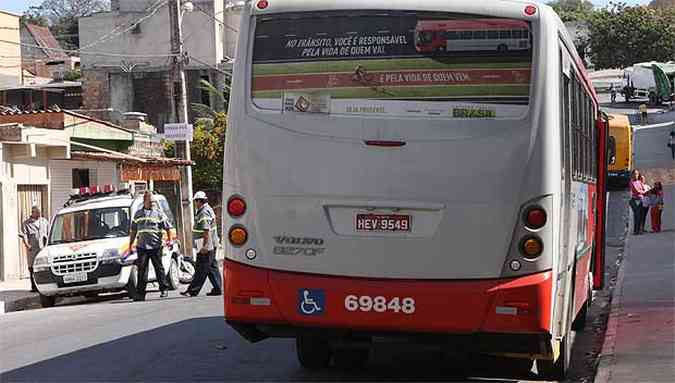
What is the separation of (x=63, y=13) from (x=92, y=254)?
81132 mm

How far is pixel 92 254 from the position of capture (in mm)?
19953

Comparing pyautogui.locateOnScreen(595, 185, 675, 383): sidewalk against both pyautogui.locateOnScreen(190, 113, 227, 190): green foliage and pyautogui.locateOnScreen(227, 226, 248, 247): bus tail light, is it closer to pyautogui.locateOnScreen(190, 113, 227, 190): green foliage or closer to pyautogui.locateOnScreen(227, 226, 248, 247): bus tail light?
pyautogui.locateOnScreen(227, 226, 248, 247): bus tail light

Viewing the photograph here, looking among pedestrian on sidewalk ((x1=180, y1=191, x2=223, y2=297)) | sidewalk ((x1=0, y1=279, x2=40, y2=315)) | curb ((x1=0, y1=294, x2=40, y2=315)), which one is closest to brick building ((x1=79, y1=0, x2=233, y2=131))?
sidewalk ((x1=0, y1=279, x2=40, y2=315))

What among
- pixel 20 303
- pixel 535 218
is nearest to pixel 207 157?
pixel 20 303

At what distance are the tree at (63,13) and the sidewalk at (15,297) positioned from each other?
6519 cm

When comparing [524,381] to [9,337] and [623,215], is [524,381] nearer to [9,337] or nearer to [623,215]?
[9,337]

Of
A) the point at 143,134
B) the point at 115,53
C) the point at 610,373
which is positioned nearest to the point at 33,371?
the point at 610,373

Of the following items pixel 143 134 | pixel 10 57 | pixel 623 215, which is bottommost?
pixel 623 215

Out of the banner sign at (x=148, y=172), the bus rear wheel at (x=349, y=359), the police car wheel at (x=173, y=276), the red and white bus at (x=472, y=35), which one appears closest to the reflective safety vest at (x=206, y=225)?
the police car wheel at (x=173, y=276)

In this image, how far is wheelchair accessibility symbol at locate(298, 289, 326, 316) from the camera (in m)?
8.03

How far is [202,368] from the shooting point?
9.91 m

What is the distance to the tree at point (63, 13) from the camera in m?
89.2

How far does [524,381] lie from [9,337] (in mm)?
7009

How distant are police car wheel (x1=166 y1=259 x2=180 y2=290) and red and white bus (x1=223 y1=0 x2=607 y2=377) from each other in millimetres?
13377
